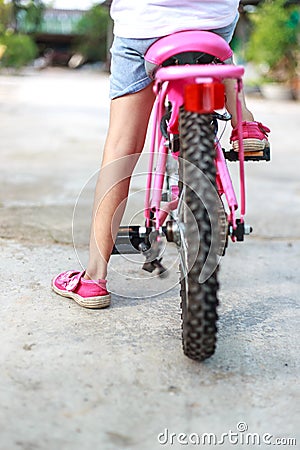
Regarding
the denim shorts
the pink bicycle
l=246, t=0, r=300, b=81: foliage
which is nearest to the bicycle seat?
the pink bicycle

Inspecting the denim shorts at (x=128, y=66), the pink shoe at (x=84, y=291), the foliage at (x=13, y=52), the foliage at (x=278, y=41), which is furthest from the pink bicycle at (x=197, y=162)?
the foliage at (x=13, y=52)

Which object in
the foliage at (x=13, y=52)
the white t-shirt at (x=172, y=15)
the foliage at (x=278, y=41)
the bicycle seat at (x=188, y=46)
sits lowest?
the foliage at (x=13, y=52)

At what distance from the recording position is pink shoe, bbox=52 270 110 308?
2389mm

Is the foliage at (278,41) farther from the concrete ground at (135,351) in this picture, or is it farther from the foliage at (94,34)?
the foliage at (94,34)

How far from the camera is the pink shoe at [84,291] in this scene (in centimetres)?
239

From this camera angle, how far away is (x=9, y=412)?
1683 mm

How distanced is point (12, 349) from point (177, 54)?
93cm

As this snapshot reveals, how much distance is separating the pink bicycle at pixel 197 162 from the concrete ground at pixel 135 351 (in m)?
0.15

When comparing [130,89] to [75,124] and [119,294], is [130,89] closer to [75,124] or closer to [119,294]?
[119,294]

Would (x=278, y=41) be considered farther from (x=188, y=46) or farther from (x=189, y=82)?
(x=189, y=82)

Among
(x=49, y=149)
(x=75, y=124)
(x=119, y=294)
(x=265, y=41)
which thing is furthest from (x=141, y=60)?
(x=265, y=41)

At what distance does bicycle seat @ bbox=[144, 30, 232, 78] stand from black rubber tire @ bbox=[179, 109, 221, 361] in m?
0.19

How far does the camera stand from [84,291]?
2.41m

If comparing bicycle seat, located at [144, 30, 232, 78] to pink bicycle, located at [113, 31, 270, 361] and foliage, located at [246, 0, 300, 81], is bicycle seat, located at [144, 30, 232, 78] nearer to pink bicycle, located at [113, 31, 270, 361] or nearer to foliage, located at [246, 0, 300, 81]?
pink bicycle, located at [113, 31, 270, 361]
